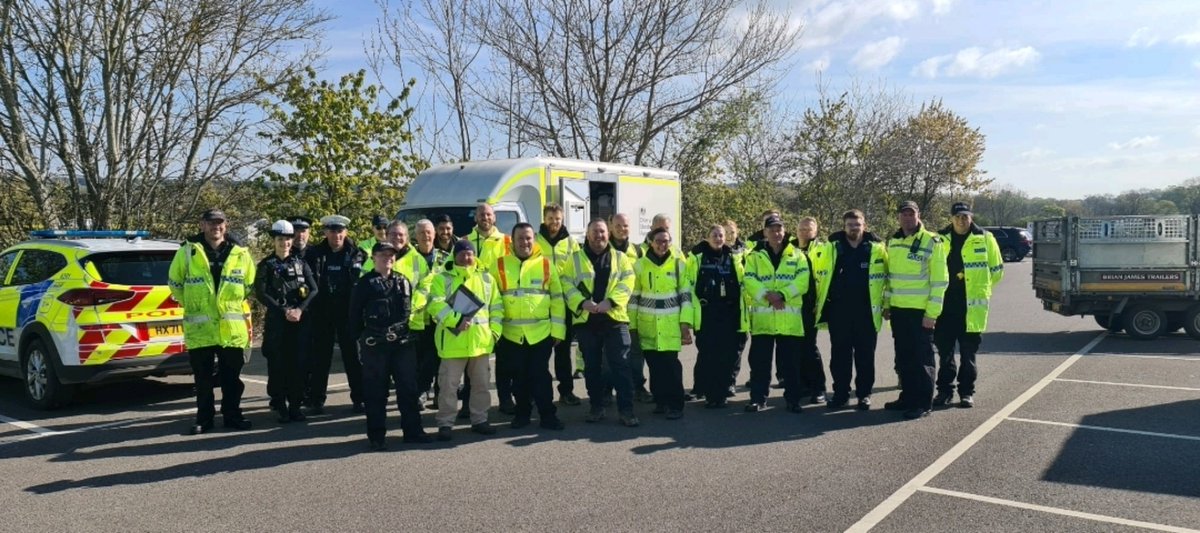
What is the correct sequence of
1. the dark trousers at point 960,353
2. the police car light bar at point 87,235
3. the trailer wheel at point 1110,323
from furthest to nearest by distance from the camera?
the trailer wheel at point 1110,323 < the police car light bar at point 87,235 < the dark trousers at point 960,353

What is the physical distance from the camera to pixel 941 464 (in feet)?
19.2

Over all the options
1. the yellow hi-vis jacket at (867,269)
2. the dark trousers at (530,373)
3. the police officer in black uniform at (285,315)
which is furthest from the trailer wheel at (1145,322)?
the police officer in black uniform at (285,315)

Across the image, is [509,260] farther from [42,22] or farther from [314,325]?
[42,22]

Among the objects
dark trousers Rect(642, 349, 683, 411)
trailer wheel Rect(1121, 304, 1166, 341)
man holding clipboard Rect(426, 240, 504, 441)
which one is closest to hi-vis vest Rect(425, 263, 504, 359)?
man holding clipboard Rect(426, 240, 504, 441)

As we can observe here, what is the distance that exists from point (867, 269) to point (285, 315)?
5.09m

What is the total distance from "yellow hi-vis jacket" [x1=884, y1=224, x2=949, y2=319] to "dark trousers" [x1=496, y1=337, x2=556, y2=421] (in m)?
3.09

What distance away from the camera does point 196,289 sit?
687cm

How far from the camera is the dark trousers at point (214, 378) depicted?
6930mm

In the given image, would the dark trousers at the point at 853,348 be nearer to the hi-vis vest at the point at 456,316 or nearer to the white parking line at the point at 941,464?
the white parking line at the point at 941,464

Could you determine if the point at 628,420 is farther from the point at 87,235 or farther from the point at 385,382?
the point at 87,235

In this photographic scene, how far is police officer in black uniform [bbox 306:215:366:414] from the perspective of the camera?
7727 mm

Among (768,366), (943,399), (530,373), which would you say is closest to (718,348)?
(768,366)

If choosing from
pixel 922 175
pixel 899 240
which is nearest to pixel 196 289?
pixel 899 240

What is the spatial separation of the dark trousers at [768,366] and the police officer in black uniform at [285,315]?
12.9 feet
